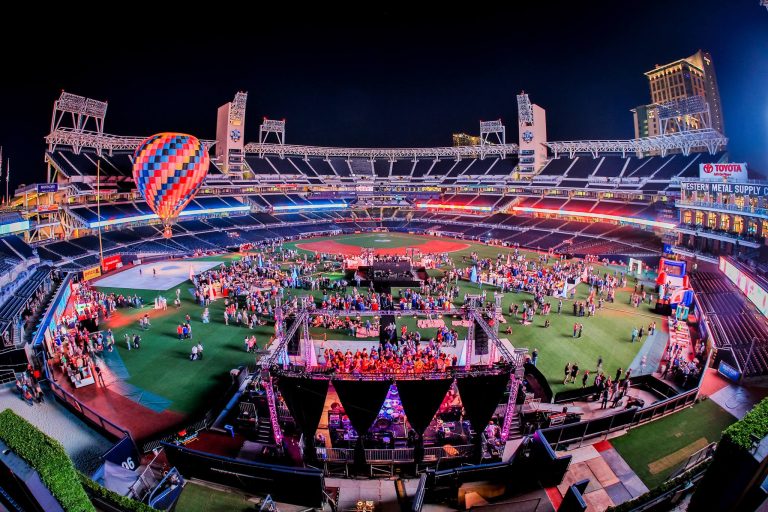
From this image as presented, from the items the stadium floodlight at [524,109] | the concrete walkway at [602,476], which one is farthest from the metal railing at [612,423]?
the stadium floodlight at [524,109]

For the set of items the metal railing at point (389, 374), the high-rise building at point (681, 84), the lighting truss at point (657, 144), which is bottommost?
the metal railing at point (389, 374)

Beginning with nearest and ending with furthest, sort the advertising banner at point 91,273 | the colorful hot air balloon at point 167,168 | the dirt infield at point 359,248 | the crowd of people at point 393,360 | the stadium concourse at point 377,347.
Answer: the stadium concourse at point 377,347, the crowd of people at point 393,360, the colorful hot air balloon at point 167,168, the advertising banner at point 91,273, the dirt infield at point 359,248

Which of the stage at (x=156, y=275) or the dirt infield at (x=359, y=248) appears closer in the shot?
the stage at (x=156, y=275)

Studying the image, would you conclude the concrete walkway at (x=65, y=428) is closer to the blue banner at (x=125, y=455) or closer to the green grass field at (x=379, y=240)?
the blue banner at (x=125, y=455)

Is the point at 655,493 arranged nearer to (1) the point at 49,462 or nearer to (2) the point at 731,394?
(1) the point at 49,462

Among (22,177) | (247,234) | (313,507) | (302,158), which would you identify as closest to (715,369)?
(313,507)

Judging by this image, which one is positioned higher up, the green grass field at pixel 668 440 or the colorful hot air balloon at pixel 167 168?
the colorful hot air balloon at pixel 167 168

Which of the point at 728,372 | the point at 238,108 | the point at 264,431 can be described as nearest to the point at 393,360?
the point at 264,431

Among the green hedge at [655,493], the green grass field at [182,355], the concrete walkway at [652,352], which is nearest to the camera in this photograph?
the green hedge at [655,493]
